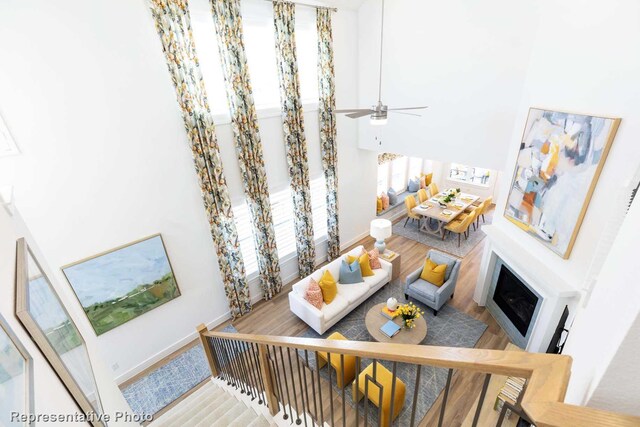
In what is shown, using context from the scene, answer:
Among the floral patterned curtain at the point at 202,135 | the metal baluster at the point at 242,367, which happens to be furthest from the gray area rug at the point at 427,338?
the floral patterned curtain at the point at 202,135

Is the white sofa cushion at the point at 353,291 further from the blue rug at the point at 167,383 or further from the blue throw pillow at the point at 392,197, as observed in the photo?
the blue throw pillow at the point at 392,197

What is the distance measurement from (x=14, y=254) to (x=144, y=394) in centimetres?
401

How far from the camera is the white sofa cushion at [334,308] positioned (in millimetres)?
5316

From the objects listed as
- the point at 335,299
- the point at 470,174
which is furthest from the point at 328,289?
the point at 470,174

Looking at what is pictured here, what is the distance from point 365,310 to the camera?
592 cm

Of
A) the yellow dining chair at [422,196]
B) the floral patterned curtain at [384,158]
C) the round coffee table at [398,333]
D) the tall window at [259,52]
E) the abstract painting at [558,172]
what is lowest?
the round coffee table at [398,333]

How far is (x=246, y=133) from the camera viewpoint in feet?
16.4

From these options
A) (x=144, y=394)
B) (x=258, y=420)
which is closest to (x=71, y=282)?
(x=144, y=394)

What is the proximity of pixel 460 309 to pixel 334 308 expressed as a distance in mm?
2489

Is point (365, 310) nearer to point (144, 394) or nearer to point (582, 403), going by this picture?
point (144, 394)

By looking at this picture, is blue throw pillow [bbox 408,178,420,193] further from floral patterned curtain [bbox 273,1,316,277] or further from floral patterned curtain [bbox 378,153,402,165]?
floral patterned curtain [bbox 273,1,316,277]

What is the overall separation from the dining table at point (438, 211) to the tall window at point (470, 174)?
1486 mm

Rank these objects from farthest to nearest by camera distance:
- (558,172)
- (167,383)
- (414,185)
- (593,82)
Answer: (414,185)
(167,383)
(558,172)
(593,82)

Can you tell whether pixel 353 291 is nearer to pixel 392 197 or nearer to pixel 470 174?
pixel 392 197
